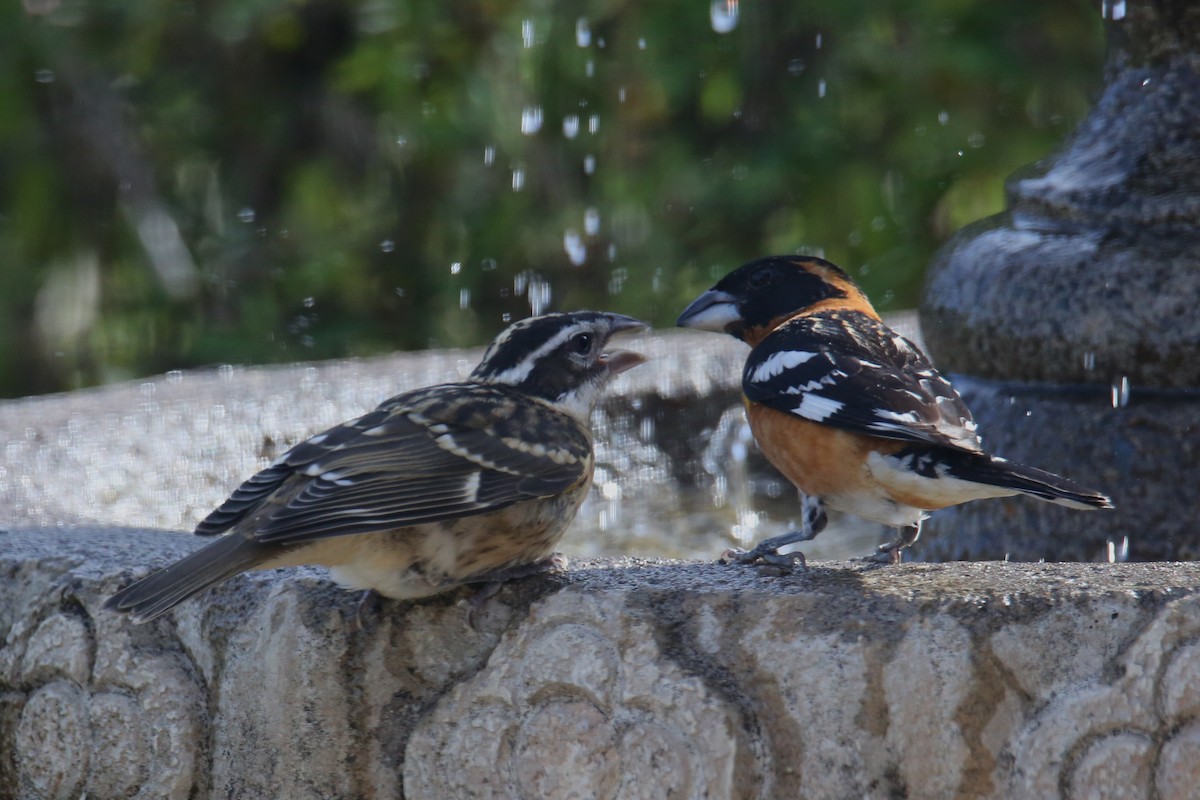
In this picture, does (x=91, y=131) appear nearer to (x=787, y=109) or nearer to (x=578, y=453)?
(x=787, y=109)

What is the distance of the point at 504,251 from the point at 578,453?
4665 millimetres

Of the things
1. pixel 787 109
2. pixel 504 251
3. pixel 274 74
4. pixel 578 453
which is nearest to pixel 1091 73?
pixel 787 109

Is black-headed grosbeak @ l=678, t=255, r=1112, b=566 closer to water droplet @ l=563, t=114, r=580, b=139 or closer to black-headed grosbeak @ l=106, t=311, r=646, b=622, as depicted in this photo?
black-headed grosbeak @ l=106, t=311, r=646, b=622

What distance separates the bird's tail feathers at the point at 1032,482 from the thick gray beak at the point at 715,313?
A: 3.03 feet

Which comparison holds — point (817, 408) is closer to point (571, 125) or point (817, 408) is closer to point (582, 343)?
point (582, 343)

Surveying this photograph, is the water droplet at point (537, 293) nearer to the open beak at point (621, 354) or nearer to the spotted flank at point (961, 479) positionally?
the open beak at point (621, 354)

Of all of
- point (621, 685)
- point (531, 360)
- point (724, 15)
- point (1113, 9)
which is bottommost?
point (621, 685)

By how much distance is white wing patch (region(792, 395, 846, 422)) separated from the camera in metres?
2.84

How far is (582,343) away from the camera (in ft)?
9.93

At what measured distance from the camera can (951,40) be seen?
6230mm

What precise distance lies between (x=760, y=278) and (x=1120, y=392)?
836 millimetres

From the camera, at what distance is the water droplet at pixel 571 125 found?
736cm

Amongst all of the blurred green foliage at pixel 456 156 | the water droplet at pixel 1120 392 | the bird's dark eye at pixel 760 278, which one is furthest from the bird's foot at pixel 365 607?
the blurred green foliage at pixel 456 156

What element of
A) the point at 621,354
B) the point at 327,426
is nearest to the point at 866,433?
the point at 621,354
